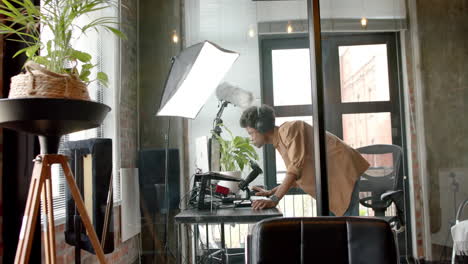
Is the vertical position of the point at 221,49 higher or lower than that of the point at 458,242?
higher

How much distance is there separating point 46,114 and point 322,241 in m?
1.18

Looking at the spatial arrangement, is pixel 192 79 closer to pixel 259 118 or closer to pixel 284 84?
pixel 259 118

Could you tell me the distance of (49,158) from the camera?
1.47 m

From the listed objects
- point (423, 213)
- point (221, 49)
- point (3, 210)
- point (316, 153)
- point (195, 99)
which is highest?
point (221, 49)

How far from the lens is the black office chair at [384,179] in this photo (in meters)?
2.44

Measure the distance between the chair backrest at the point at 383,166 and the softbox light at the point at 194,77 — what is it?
1.07 m

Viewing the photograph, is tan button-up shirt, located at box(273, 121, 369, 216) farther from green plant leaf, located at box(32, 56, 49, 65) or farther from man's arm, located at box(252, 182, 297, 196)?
green plant leaf, located at box(32, 56, 49, 65)

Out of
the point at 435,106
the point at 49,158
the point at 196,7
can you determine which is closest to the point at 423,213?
the point at 435,106

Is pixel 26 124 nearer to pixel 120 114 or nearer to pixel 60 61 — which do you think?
pixel 60 61

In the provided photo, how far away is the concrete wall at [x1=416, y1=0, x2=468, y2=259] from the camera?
2.39 m

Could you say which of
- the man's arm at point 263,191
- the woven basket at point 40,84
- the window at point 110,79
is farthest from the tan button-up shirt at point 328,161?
the woven basket at point 40,84

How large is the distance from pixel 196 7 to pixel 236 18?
28 cm

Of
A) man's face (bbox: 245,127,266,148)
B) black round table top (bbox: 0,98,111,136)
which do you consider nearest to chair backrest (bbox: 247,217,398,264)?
black round table top (bbox: 0,98,111,136)

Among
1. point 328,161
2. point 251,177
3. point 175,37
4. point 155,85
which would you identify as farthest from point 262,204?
point 175,37
